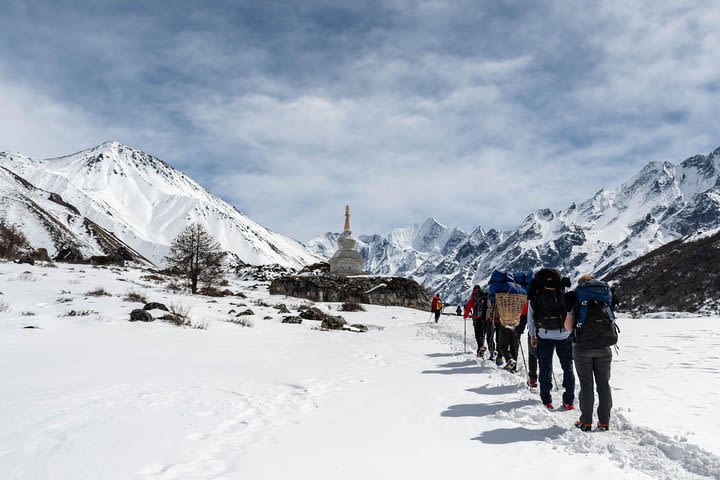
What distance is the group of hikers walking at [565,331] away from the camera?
20.9 feet

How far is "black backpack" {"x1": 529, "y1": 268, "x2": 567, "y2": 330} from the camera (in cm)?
763

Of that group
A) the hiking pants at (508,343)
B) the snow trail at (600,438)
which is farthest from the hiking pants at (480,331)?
the snow trail at (600,438)

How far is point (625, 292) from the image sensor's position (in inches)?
2736

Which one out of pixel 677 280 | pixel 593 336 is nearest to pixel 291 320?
pixel 593 336

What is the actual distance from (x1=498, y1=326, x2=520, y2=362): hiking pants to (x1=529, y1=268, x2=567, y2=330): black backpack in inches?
120

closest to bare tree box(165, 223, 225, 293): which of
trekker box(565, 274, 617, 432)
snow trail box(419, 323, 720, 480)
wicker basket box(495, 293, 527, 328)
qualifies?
wicker basket box(495, 293, 527, 328)

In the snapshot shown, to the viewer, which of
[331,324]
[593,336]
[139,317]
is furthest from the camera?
[331,324]

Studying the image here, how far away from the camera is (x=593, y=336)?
21.1ft

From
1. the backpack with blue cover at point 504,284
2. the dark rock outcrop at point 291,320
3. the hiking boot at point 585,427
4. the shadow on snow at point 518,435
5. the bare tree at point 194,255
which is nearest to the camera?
the shadow on snow at point 518,435

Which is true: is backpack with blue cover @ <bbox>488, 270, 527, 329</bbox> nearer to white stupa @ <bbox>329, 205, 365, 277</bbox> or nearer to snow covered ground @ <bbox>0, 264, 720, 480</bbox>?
snow covered ground @ <bbox>0, 264, 720, 480</bbox>

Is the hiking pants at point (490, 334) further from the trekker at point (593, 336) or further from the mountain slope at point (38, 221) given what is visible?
the mountain slope at point (38, 221)

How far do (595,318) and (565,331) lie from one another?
1235 millimetres

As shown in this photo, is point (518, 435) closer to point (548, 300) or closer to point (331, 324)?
point (548, 300)

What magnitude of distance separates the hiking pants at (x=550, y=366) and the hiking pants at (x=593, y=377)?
27.4 inches
